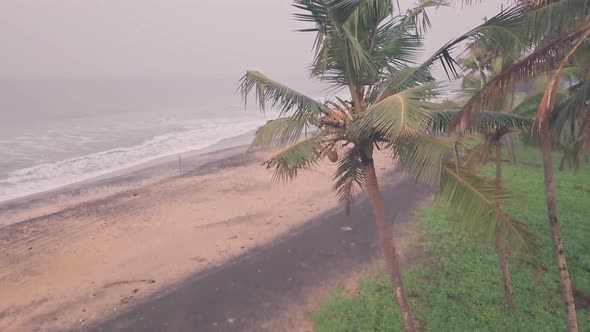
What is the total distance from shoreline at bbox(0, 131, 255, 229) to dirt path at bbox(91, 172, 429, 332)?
32.4 ft

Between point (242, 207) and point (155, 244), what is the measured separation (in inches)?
161

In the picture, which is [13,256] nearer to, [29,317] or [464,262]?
[29,317]

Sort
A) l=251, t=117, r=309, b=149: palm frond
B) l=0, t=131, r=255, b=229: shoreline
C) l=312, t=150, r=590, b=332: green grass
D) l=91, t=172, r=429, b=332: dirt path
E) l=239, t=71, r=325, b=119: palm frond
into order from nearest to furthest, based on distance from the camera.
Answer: l=239, t=71, r=325, b=119: palm frond → l=251, t=117, r=309, b=149: palm frond → l=312, t=150, r=590, b=332: green grass → l=91, t=172, r=429, b=332: dirt path → l=0, t=131, r=255, b=229: shoreline

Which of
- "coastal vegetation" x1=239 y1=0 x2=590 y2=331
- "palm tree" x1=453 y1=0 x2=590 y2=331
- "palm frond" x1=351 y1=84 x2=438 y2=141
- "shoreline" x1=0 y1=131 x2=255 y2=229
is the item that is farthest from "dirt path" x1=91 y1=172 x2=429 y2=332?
"shoreline" x1=0 y1=131 x2=255 y2=229

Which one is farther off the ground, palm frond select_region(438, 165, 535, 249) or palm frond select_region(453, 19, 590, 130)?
palm frond select_region(453, 19, 590, 130)

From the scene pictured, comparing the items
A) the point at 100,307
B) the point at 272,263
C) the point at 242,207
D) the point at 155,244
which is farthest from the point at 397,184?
the point at 100,307

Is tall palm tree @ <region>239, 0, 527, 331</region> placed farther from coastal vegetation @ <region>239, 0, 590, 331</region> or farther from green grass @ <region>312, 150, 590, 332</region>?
green grass @ <region>312, 150, 590, 332</region>

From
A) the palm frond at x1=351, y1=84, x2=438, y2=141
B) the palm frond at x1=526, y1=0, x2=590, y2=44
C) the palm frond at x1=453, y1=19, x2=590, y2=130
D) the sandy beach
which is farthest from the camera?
the sandy beach

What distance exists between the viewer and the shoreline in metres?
17.3

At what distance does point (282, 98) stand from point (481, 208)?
257 cm

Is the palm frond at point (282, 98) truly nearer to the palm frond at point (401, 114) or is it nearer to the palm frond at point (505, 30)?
the palm frond at point (401, 114)

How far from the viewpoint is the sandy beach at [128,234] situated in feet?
30.9

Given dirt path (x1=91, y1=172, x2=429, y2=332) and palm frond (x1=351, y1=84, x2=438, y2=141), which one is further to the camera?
dirt path (x1=91, y1=172, x2=429, y2=332)

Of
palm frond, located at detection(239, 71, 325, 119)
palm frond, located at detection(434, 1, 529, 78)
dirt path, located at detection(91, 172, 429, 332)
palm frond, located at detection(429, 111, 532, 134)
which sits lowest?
dirt path, located at detection(91, 172, 429, 332)
